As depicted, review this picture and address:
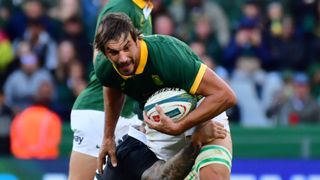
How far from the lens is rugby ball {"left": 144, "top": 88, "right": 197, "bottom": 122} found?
22.6 feet

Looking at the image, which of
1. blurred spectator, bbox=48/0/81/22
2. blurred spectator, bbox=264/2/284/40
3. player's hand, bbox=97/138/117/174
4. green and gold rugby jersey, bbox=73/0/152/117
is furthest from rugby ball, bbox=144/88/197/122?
blurred spectator, bbox=264/2/284/40

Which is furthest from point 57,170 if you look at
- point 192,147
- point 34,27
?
point 192,147

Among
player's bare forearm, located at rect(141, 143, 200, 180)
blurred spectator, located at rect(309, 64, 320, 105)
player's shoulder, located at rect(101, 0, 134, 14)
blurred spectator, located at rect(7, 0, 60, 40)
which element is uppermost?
player's shoulder, located at rect(101, 0, 134, 14)

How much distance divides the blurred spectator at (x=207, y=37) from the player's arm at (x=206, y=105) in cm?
740

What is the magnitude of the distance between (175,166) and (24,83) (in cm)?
670

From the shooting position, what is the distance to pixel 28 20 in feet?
46.7

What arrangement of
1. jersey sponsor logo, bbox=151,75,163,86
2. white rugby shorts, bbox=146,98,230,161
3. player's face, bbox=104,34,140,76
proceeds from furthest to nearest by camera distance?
white rugby shorts, bbox=146,98,230,161 → jersey sponsor logo, bbox=151,75,163,86 → player's face, bbox=104,34,140,76

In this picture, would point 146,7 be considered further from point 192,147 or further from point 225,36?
point 225,36

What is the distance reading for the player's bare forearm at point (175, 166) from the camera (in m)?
7.11

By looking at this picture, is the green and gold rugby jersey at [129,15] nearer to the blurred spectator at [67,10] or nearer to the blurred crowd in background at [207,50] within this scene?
the blurred crowd in background at [207,50]

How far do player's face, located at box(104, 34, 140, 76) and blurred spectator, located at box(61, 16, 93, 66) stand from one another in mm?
7248

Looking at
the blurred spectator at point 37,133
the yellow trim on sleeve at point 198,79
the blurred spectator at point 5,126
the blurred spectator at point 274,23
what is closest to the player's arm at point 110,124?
the yellow trim on sleeve at point 198,79

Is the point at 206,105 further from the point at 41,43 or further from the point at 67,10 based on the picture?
the point at 67,10

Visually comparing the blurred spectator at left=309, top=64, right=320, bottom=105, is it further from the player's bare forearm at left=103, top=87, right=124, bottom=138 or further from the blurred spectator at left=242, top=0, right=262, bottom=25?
the player's bare forearm at left=103, top=87, right=124, bottom=138
